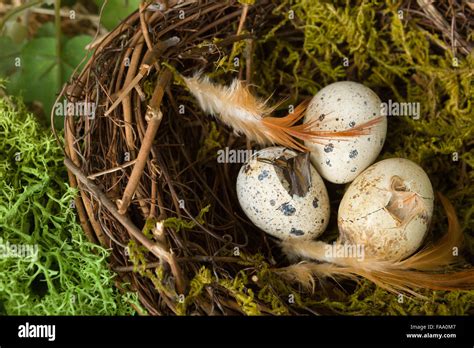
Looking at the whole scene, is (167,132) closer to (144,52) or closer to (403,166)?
(144,52)

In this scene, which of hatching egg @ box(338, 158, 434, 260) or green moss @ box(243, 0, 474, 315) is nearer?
hatching egg @ box(338, 158, 434, 260)
